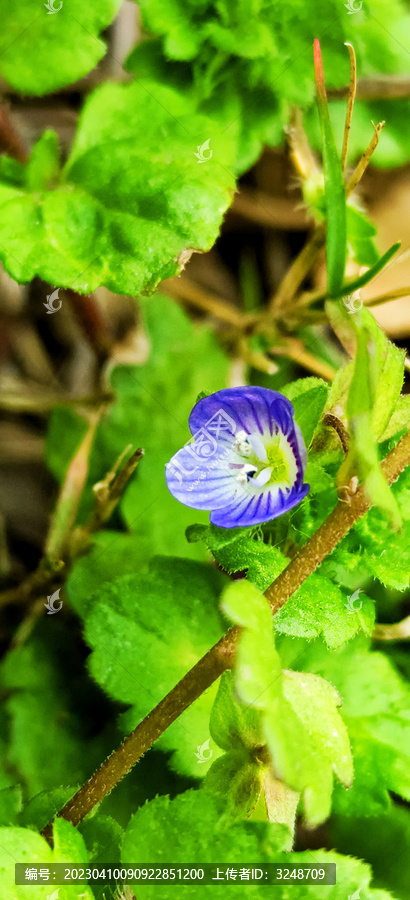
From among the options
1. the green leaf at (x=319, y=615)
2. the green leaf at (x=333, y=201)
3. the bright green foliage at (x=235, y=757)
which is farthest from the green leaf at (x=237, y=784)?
the green leaf at (x=333, y=201)

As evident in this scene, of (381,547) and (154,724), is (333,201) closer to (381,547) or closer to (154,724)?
(381,547)

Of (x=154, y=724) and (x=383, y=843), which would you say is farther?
(x=383, y=843)

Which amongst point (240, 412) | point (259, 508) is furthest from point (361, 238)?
point (259, 508)

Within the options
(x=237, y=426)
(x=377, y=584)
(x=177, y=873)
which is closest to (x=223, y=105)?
(x=237, y=426)
